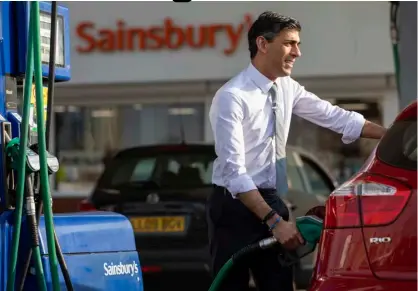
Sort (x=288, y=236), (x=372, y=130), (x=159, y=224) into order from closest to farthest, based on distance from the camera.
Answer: (x=288, y=236)
(x=372, y=130)
(x=159, y=224)

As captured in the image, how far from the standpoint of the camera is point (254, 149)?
460 cm

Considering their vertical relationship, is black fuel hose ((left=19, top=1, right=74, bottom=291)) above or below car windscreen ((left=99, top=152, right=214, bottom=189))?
above

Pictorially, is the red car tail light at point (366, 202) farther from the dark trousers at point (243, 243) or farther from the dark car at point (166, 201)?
the dark car at point (166, 201)

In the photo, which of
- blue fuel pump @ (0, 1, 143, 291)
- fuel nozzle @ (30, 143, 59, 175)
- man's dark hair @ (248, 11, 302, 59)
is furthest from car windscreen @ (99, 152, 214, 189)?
fuel nozzle @ (30, 143, 59, 175)

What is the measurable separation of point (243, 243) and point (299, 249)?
1.06ft

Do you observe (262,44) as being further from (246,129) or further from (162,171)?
(162,171)

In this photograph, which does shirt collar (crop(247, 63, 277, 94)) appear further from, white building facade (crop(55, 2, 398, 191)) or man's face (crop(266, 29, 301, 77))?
white building facade (crop(55, 2, 398, 191))

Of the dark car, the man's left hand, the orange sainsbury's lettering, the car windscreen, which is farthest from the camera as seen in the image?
the orange sainsbury's lettering

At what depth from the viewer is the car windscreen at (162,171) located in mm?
8266

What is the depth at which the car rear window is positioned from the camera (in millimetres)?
3775

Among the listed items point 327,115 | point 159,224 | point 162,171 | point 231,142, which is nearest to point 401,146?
point 231,142

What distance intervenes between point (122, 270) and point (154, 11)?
9.80 meters

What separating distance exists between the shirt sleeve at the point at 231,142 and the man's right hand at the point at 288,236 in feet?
0.76

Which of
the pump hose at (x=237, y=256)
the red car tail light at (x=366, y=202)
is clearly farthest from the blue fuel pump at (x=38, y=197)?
the red car tail light at (x=366, y=202)
